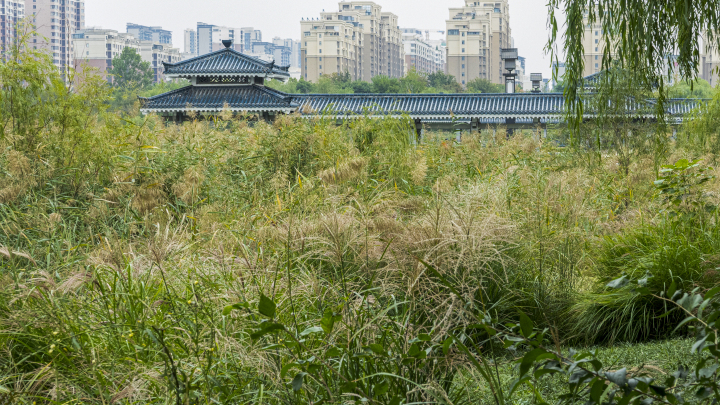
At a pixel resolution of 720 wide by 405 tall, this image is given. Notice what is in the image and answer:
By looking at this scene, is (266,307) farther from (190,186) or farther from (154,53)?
(154,53)

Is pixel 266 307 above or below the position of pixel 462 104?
below

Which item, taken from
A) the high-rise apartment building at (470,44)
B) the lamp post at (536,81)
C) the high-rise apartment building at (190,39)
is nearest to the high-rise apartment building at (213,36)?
the high-rise apartment building at (190,39)

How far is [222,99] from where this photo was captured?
68.5ft

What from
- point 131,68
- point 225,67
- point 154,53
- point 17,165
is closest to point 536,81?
point 225,67

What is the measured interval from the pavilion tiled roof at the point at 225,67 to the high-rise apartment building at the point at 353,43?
2042 inches

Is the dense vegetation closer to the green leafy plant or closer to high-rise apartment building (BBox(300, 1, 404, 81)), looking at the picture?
the green leafy plant

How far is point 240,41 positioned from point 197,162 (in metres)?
175

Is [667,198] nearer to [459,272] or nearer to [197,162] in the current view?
[459,272]

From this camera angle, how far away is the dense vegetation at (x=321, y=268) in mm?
1943

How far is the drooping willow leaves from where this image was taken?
2832 mm

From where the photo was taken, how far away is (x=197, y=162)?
5.52 m

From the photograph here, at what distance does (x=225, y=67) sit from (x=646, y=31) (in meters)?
19.6

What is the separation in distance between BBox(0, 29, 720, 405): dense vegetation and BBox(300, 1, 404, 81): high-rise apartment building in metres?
68.0

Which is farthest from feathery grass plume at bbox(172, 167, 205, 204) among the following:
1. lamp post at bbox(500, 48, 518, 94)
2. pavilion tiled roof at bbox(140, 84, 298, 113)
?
lamp post at bbox(500, 48, 518, 94)
